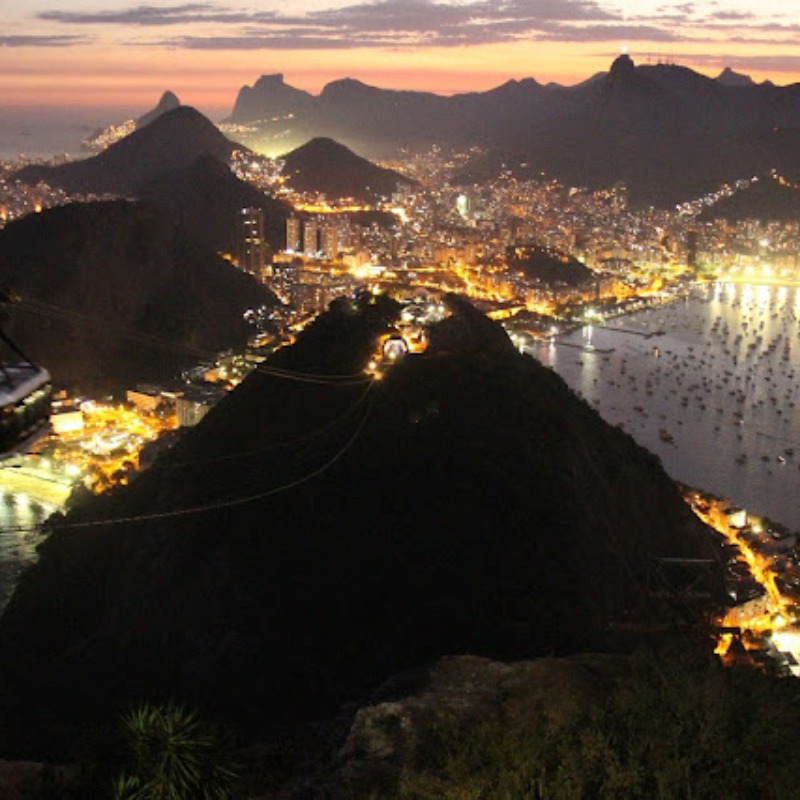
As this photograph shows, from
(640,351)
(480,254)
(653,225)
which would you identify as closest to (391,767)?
(640,351)

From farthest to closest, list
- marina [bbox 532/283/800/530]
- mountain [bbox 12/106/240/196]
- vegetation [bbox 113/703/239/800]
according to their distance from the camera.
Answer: mountain [bbox 12/106/240/196] → marina [bbox 532/283/800/530] → vegetation [bbox 113/703/239/800]

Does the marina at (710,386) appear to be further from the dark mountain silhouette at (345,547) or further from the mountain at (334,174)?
the mountain at (334,174)

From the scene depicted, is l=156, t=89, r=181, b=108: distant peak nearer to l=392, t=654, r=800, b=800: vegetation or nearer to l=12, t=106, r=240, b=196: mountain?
l=12, t=106, r=240, b=196: mountain

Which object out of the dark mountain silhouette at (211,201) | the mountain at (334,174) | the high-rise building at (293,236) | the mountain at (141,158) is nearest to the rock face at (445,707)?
the dark mountain silhouette at (211,201)

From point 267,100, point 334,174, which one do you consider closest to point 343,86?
point 267,100

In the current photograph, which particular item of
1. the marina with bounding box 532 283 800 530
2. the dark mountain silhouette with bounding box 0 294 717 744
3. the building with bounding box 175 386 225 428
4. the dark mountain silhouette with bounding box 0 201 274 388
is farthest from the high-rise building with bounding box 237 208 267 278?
the dark mountain silhouette with bounding box 0 294 717 744
